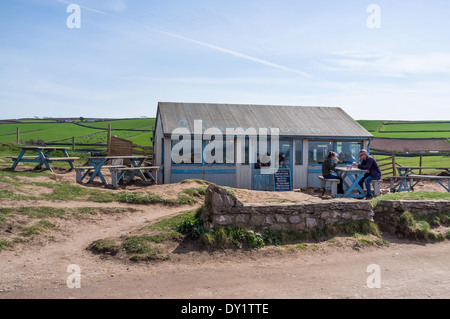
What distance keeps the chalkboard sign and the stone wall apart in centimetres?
841

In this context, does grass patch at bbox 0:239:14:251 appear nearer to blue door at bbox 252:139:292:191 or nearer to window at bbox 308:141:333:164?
blue door at bbox 252:139:292:191

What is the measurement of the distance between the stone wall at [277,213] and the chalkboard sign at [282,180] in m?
8.41

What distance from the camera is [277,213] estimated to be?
24.2 feet

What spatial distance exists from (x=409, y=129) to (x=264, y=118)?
4778cm

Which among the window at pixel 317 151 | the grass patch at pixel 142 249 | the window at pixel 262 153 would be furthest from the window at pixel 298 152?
the grass patch at pixel 142 249

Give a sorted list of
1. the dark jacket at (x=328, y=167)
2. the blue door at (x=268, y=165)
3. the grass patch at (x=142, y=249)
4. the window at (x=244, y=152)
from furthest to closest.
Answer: the blue door at (x=268, y=165) < the window at (x=244, y=152) < the dark jacket at (x=328, y=167) < the grass patch at (x=142, y=249)

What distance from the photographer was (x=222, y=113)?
722 inches

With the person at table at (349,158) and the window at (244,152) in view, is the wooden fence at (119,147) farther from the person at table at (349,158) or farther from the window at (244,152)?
the person at table at (349,158)

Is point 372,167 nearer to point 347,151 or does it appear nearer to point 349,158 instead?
point 349,158

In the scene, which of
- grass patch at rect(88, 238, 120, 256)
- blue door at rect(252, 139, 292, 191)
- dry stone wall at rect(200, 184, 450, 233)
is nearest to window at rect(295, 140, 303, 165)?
blue door at rect(252, 139, 292, 191)

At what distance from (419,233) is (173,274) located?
543 centimetres

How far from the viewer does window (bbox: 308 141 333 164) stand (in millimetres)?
17125

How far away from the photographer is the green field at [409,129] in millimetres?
51750
